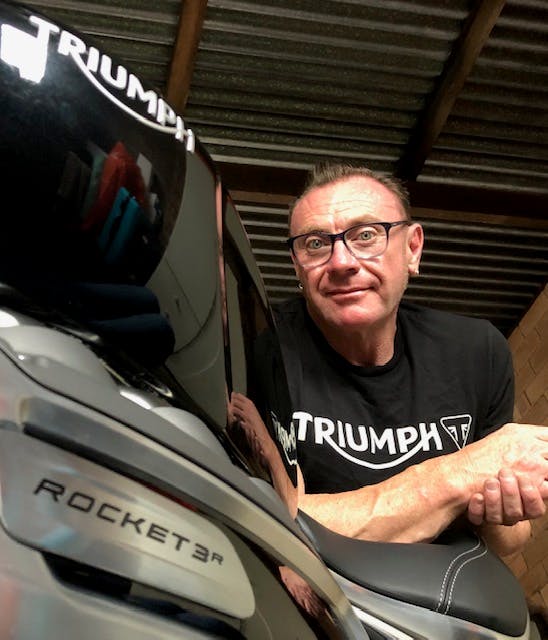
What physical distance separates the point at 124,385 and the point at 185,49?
2139 millimetres

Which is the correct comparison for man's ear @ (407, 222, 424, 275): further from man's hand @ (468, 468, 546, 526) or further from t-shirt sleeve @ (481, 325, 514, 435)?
man's hand @ (468, 468, 546, 526)

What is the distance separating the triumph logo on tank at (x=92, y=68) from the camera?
1.28ft

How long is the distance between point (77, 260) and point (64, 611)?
17 centimetres

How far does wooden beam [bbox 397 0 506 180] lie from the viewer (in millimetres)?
2395

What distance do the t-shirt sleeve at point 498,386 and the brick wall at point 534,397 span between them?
4.32ft

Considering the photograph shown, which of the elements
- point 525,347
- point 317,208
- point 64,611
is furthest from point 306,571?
point 525,347

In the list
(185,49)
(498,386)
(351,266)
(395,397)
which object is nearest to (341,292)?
(351,266)

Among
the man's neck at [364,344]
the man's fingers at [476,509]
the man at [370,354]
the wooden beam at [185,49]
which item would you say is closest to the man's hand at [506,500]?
the man's fingers at [476,509]

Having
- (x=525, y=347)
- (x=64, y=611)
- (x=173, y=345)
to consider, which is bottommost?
(x=64, y=611)

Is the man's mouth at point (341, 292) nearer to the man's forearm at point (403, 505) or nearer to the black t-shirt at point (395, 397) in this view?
the black t-shirt at point (395, 397)

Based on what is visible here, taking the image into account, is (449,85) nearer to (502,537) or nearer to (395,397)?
(395,397)

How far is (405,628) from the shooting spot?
2.03 ft

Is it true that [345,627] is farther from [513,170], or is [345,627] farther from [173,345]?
[513,170]

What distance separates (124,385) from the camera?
1.25 feet
